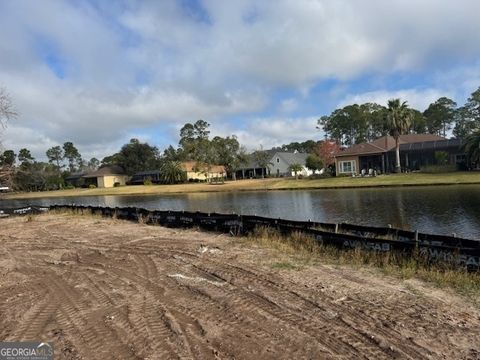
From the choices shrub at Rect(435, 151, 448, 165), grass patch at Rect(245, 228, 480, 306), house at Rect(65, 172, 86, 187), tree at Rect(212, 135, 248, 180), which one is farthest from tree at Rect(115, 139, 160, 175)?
grass patch at Rect(245, 228, 480, 306)

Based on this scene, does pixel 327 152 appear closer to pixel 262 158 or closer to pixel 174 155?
pixel 262 158

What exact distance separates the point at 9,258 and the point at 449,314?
12555 millimetres

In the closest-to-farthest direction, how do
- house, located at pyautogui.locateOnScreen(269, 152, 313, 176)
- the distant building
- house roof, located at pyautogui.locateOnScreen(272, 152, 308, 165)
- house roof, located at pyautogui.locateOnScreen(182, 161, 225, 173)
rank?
house, located at pyautogui.locateOnScreen(269, 152, 313, 176) < the distant building < house roof, located at pyautogui.locateOnScreen(272, 152, 308, 165) < house roof, located at pyautogui.locateOnScreen(182, 161, 225, 173)

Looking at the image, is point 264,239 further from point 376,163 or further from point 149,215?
point 376,163

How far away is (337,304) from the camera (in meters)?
7.03

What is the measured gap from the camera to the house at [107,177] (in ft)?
352

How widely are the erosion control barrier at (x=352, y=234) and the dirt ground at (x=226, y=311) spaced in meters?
1.46

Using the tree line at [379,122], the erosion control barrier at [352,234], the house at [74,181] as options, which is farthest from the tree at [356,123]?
the erosion control barrier at [352,234]

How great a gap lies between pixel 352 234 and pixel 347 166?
55.3 meters

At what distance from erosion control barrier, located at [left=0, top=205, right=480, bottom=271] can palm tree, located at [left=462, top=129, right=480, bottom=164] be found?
43.6 meters

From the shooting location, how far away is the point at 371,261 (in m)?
10.3

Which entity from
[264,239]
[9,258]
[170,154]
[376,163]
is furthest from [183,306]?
[170,154]

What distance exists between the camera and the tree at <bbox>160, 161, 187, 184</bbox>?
291ft

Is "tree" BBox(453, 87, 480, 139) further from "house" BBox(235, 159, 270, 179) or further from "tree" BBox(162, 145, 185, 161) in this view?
"tree" BBox(162, 145, 185, 161)
